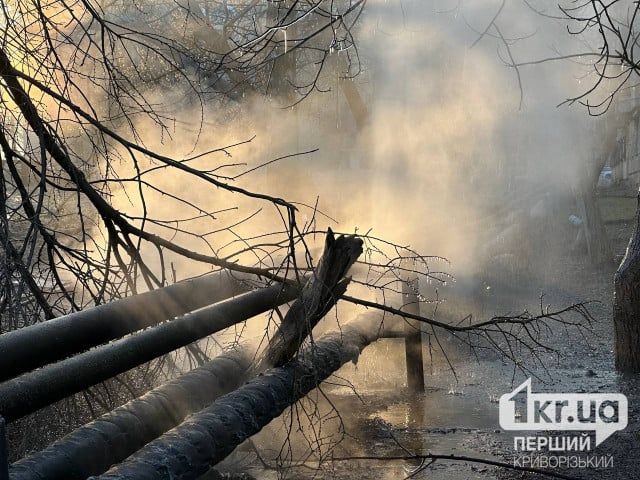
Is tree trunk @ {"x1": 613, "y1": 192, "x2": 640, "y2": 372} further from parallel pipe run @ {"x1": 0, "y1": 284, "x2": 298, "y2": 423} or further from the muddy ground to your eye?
parallel pipe run @ {"x1": 0, "y1": 284, "x2": 298, "y2": 423}

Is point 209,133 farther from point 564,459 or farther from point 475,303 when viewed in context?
point 564,459

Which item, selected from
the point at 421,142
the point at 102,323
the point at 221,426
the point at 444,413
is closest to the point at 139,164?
the point at 421,142

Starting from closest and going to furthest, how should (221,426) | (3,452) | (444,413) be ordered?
(3,452), (221,426), (444,413)

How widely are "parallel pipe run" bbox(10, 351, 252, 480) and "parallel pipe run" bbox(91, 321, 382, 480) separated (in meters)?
0.15

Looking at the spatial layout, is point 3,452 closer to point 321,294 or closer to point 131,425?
point 131,425

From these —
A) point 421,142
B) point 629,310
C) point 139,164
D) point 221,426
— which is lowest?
point 221,426

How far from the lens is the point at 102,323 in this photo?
3098mm

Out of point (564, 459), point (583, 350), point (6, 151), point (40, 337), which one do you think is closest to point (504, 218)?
point (583, 350)

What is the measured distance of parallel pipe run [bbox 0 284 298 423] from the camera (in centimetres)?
281

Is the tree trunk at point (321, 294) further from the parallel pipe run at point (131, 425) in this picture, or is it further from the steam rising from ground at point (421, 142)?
the steam rising from ground at point (421, 142)

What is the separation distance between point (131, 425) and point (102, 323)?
0.48 m

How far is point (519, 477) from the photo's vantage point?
4691 millimetres

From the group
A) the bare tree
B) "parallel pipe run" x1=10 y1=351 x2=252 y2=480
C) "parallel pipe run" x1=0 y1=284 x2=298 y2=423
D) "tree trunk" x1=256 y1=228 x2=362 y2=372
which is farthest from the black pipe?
"tree trunk" x1=256 y1=228 x2=362 y2=372

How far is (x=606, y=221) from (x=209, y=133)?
1097 cm
